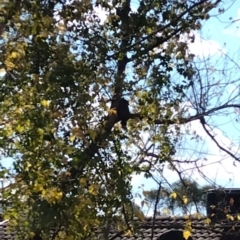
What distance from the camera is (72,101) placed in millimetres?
6977

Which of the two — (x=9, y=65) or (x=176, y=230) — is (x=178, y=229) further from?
(x=9, y=65)

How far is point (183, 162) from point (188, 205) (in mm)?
574

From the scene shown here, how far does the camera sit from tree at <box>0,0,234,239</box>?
22.7ft

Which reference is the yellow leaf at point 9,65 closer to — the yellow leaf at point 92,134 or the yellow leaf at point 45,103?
the yellow leaf at point 45,103

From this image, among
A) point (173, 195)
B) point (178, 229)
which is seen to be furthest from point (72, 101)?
point (178, 229)

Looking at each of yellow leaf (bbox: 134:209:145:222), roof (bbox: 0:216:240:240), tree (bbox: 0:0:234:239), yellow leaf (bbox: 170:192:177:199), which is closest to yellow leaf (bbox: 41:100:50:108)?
tree (bbox: 0:0:234:239)

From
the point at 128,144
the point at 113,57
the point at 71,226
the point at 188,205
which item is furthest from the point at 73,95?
the point at 188,205

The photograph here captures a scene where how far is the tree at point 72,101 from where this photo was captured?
692 cm

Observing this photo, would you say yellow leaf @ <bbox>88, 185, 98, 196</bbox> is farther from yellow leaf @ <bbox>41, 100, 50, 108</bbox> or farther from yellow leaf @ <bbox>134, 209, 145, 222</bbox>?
yellow leaf @ <bbox>41, 100, 50, 108</bbox>

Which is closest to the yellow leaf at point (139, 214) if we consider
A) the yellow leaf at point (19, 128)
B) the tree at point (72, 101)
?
the tree at point (72, 101)

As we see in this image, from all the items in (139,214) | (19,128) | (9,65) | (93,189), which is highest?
(9,65)

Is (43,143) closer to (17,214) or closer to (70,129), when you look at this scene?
(70,129)

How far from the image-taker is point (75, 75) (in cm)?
703

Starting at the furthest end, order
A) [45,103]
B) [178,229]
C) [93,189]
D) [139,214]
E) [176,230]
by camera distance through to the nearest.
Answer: [176,230] → [178,229] → [139,214] → [93,189] → [45,103]
